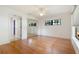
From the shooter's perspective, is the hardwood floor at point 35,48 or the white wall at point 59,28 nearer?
the hardwood floor at point 35,48

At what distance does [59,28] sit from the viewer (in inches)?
278

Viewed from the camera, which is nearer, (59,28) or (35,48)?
(35,48)

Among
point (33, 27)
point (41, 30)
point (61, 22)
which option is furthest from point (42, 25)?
point (61, 22)

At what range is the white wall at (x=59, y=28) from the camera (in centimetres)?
633

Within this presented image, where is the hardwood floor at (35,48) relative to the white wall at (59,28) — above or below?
below

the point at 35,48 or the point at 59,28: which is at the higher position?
the point at 59,28

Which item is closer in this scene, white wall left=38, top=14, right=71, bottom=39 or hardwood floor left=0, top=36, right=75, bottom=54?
hardwood floor left=0, top=36, right=75, bottom=54

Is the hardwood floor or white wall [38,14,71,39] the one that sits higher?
white wall [38,14,71,39]

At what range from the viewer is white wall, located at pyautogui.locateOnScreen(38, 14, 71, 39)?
633 centimetres
